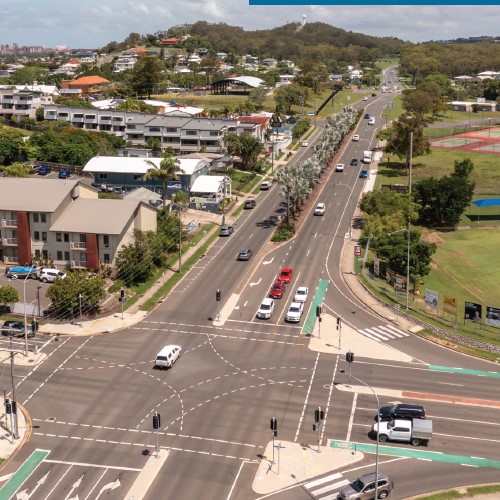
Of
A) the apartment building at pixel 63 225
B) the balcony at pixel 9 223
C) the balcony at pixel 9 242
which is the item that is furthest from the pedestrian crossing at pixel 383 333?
the balcony at pixel 9 223

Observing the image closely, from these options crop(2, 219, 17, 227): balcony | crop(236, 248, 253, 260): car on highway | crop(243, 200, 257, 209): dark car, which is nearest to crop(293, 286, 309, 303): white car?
crop(236, 248, 253, 260): car on highway

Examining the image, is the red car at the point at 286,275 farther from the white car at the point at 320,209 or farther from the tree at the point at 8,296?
the white car at the point at 320,209

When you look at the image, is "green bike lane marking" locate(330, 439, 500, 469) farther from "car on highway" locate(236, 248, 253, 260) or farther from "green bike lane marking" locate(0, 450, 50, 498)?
"car on highway" locate(236, 248, 253, 260)

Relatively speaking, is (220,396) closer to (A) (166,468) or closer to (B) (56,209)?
(A) (166,468)

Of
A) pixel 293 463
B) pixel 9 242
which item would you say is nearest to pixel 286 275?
pixel 9 242

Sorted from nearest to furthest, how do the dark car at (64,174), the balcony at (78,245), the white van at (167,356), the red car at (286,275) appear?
1. the white van at (167,356)
2. the balcony at (78,245)
3. the red car at (286,275)
4. the dark car at (64,174)

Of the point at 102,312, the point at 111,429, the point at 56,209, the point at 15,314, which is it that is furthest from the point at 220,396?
the point at 56,209
